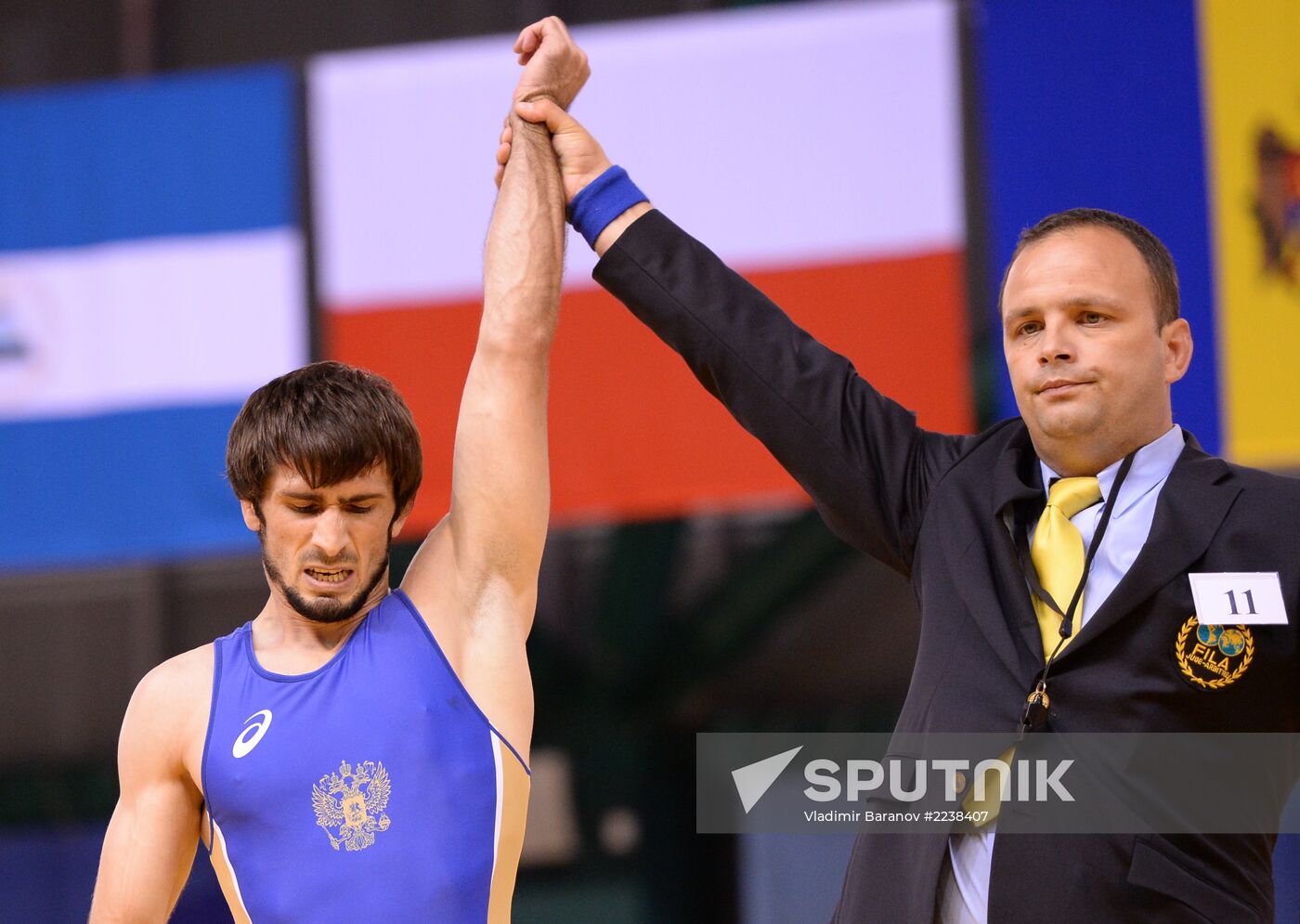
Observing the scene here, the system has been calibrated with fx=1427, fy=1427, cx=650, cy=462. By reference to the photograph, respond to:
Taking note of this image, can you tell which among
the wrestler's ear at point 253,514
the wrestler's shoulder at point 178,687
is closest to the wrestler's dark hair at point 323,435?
the wrestler's ear at point 253,514

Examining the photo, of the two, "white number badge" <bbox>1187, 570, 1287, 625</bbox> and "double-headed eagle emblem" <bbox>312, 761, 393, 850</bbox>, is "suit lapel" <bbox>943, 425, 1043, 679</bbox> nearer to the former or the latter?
"white number badge" <bbox>1187, 570, 1287, 625</bbox>

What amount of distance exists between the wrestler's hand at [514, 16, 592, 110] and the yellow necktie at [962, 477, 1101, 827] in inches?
32.1

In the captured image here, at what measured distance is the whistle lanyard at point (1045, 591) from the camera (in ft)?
4.71

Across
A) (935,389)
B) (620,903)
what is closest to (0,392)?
(620,903)

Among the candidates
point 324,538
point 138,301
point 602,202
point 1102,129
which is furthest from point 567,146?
point 138,301

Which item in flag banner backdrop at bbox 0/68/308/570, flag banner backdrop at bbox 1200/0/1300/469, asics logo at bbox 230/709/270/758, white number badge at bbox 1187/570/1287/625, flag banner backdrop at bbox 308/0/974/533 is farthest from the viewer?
flag banner backdrop at bbox 0/68/308/570

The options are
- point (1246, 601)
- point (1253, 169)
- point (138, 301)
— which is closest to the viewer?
point (1246, 601)

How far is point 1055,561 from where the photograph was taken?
1.51 m

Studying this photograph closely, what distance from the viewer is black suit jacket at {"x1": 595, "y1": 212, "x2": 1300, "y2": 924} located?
1.39m

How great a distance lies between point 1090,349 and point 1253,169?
93.1 inches

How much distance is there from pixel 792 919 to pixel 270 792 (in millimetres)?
2099

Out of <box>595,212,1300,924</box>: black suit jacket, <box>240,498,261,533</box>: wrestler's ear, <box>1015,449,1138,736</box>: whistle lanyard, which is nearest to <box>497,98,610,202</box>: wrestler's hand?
<box>595,212,1300,924</box>: black suit jacket

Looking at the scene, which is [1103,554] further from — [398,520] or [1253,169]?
[1253,169]

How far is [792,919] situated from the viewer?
338 cm
